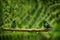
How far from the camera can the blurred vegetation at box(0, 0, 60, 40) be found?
1.63 feet

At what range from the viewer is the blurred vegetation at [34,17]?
498 millimetres

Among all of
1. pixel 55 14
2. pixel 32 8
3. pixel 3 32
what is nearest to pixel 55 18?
pixel 55 14

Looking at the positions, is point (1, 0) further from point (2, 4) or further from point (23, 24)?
point (23, 24)

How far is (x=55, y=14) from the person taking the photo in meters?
0.49

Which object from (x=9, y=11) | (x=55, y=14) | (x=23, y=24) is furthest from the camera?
(x=9, y=11)

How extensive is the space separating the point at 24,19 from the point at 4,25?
134mm

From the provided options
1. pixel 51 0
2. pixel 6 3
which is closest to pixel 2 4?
pixel 6 3

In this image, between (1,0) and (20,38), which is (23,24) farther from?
(1,0)

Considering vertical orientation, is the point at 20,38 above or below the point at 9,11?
below

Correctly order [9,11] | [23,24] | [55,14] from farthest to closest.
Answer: [9,11] < [23,24] < [55,14]

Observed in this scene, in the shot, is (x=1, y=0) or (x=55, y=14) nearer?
(x=55, y=14)

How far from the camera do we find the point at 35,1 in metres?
0.59

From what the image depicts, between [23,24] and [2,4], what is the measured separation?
0.15 metres

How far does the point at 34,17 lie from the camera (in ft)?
1.80
